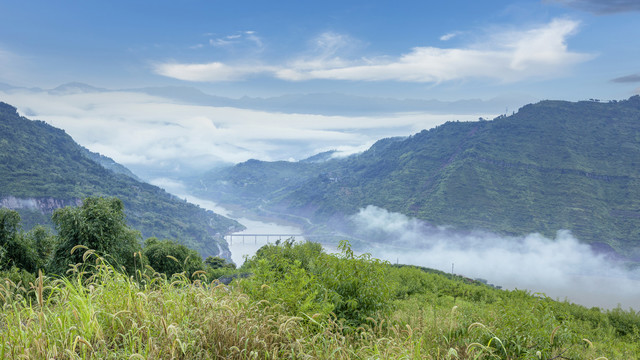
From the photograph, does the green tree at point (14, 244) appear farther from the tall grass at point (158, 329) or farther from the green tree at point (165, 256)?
the tall grass at point (158, 329)

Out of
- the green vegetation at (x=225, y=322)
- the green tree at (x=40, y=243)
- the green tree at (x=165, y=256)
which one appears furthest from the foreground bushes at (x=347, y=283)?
the green tree at (x=40, y=243)

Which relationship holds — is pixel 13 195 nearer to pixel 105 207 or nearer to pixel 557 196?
pixel 105 207

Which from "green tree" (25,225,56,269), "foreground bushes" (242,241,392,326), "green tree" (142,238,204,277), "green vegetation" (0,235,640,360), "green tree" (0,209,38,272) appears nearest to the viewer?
"green vegetation" (0,235,640,360)

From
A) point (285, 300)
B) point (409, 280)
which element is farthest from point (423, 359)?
point (409, 280)

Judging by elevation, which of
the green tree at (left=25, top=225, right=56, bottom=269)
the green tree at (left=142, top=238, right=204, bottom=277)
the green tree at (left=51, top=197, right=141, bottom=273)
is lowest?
the green tree at (left=142, top=238, right=204, bottom=277)

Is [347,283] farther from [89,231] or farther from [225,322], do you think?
[89,231]

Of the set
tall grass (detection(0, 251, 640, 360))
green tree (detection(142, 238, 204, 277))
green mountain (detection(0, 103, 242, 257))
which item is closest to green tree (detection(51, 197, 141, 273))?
green tree (detection(142, 238, 204, 277))

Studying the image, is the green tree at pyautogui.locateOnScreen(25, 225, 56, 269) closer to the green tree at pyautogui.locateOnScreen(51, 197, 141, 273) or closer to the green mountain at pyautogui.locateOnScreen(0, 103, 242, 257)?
the green tree at pyautogui.locateOnScreen(51, 197, 141, 273)
